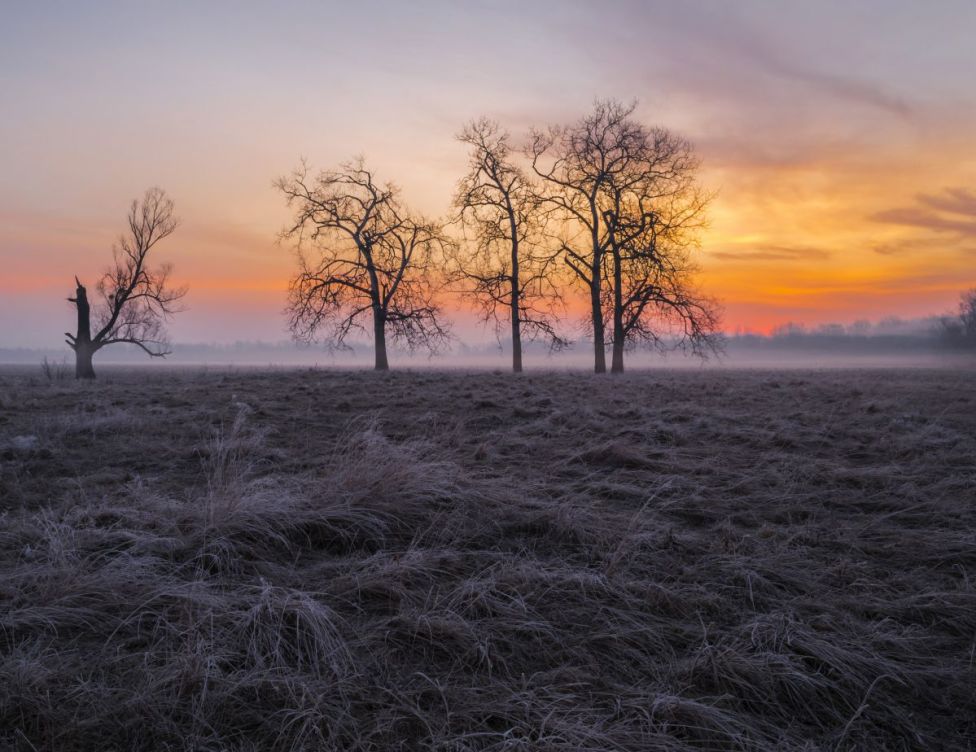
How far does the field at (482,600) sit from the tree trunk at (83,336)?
20929 mm

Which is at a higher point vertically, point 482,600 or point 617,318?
point 617,318

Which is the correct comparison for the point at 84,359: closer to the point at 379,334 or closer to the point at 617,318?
the point at 379,334

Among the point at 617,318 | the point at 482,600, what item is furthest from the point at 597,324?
the point at 482,600

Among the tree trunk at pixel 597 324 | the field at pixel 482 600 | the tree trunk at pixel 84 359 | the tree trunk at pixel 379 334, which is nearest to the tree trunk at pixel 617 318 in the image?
the tree trunk at pixel 597 324

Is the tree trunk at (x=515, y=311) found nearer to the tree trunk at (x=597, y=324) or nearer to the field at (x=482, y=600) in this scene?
the tree trunk at (x=597, y=324)

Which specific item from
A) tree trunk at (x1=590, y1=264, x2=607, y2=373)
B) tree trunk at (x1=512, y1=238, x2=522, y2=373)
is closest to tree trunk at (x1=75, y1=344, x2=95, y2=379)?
tree trunk at (x1=512, y1=238, x2=522, y2=373)

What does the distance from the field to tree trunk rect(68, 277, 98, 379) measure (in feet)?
68.7

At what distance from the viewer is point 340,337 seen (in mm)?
26594

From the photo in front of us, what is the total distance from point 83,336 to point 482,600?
90.9 ft

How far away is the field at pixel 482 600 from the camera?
2475 mm

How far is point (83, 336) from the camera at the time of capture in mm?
25406

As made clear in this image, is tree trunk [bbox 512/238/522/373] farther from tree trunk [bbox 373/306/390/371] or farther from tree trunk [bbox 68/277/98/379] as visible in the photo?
tree trunk [bbox 68/277/98/379]

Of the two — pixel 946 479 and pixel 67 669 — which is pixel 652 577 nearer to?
pixel 67 669

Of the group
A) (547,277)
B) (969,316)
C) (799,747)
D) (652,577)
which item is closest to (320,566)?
(652,577)
